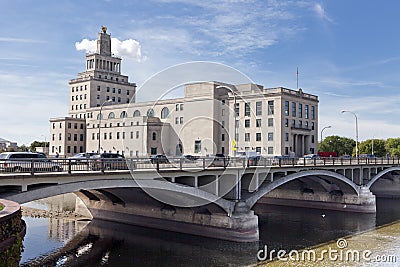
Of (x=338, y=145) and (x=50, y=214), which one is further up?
(x=338, y=145)

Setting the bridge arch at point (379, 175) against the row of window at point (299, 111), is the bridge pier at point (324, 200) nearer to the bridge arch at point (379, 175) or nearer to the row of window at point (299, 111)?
the bridge arch at point (379, 175)

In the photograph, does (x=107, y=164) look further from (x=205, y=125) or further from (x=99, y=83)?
(x=99, y=83)

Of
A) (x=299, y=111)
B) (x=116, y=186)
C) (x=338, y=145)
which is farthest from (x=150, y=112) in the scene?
(x=338, y=145)

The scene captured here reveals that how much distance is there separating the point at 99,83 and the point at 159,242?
97.0 meters

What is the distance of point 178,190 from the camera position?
30844 millimetres

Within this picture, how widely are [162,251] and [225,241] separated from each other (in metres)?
5.91

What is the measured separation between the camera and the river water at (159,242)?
29.9 meters

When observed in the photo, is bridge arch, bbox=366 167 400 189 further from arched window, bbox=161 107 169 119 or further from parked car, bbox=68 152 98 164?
arched window, bbox=161 107 169 119

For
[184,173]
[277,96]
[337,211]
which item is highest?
[277,96]

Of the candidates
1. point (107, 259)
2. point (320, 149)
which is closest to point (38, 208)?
point (107, 259)

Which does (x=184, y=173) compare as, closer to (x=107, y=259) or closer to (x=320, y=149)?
(x=107, y=259)

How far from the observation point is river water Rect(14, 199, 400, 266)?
29.9m

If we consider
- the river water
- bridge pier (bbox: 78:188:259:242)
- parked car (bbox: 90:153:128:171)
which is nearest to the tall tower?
bridge pier (bbox: 78:188:259:242)

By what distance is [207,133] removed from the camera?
93.4 meters
